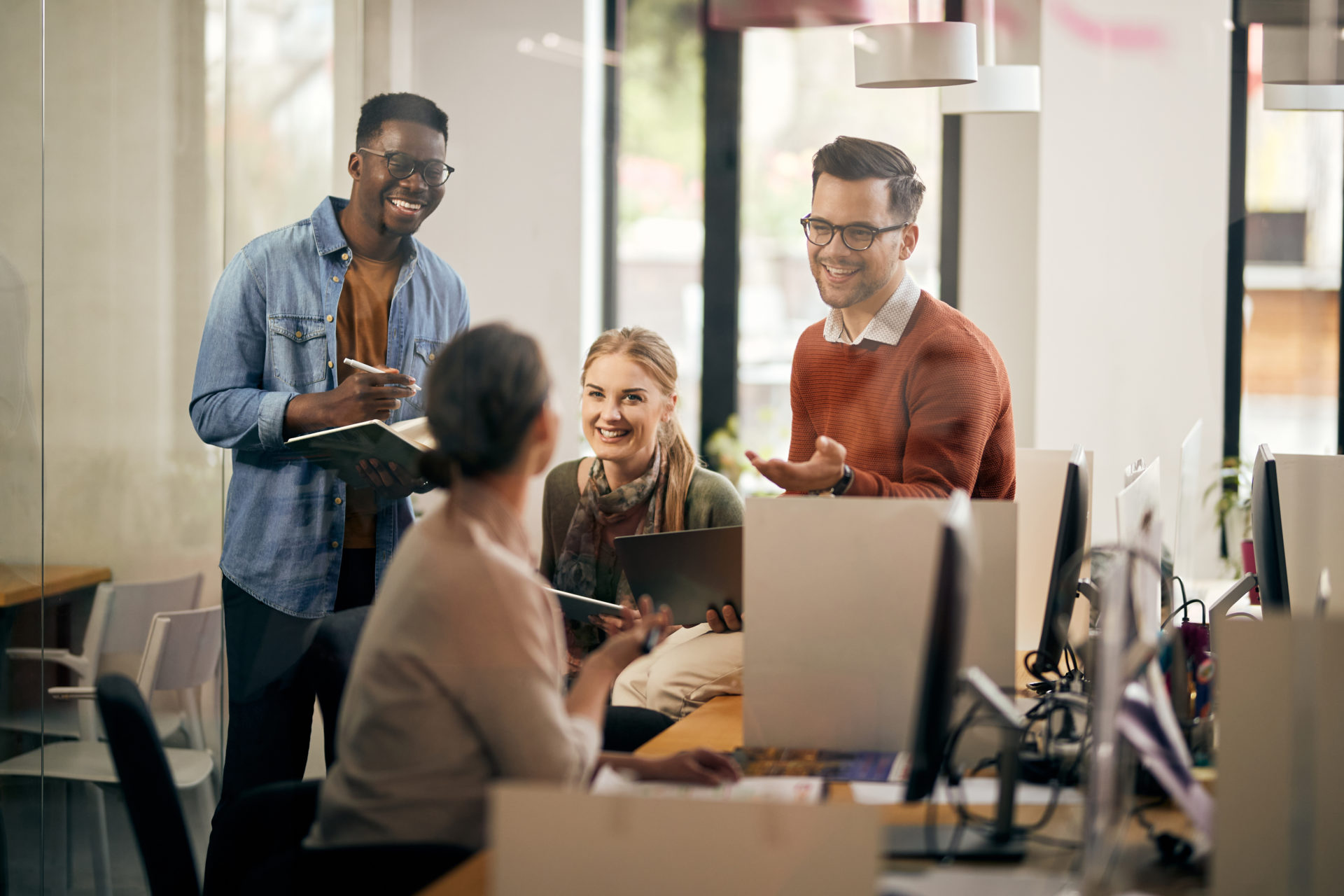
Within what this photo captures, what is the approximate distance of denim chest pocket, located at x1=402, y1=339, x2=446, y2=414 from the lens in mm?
1876

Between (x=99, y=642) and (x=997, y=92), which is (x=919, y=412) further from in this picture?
(x=99, y=642)

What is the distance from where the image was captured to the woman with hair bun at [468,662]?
127cm

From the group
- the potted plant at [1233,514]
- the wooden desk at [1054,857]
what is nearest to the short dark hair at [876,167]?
the potted plant at [1233,514]

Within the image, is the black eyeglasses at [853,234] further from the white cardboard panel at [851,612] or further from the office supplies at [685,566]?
the white cardboard panel at [851,612]

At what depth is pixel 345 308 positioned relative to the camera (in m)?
2.11

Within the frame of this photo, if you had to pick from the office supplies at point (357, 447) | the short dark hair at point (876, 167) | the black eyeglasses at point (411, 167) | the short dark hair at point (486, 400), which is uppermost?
the short dark hair at point (876, 167)

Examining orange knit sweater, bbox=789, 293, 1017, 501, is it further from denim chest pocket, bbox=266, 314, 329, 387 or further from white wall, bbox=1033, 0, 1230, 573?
denim chest pocket, bbox=266, 314, 329, 387

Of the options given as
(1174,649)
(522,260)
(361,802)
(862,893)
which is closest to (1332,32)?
(1174,649)

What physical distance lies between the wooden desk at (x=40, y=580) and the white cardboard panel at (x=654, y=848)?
5.65 ft

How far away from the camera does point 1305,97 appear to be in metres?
2.76

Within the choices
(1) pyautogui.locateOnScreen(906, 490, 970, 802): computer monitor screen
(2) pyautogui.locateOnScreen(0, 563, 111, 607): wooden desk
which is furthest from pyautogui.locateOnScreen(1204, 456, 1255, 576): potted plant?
(2) pyautogui.locateOnScreen(0, 563, 111, 607): wooden desk

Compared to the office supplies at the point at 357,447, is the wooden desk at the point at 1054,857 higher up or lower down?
lower down

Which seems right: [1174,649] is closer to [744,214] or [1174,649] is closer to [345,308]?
[345,308]

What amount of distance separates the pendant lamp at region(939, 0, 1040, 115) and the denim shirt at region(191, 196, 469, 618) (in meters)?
1.28
